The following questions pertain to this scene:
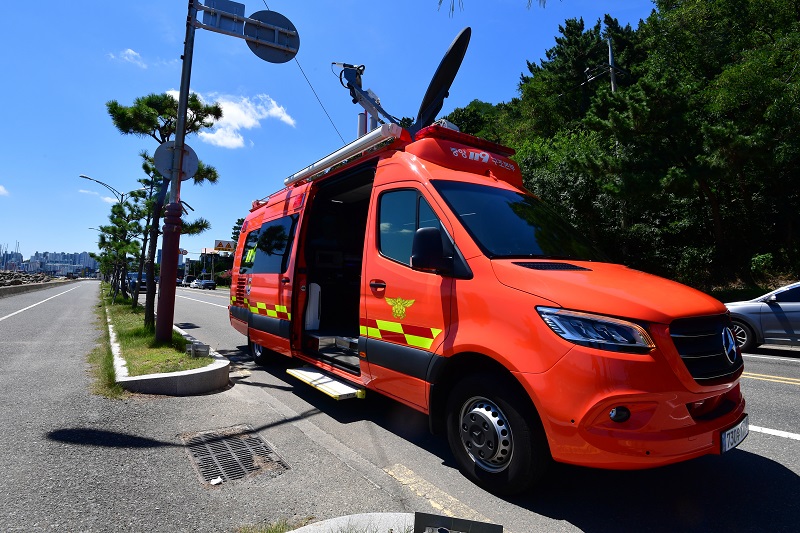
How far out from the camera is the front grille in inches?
98.7

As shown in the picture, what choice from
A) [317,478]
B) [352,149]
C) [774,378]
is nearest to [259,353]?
[352,149]

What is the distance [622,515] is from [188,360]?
5.43 meters

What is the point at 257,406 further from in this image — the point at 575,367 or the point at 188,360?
the point at 575,367

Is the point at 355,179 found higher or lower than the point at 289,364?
higher

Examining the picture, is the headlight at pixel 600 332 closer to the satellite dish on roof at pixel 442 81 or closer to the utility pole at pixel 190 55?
the satellite dish on roof at pixel 442 81

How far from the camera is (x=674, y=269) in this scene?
19.9m

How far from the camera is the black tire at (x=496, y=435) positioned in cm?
269

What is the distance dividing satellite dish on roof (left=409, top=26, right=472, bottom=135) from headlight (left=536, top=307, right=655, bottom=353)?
5.23 meters

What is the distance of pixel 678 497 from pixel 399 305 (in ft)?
7.69

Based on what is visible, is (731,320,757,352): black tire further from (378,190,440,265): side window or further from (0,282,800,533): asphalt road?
(378,190,440,265): side window

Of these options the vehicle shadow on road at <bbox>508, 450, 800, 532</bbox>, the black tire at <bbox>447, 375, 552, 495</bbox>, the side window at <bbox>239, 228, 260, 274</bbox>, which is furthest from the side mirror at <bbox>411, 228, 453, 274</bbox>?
the side window at <bbox>239, 228, 260, 274</bbox>

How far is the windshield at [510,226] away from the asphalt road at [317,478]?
1.65m

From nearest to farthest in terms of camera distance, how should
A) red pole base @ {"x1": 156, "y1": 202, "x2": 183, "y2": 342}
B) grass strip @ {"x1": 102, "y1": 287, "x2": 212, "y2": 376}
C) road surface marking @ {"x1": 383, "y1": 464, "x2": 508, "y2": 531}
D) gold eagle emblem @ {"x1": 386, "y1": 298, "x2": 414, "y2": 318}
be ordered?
1. road surface marking @ {"x1": 383, "y1": 464, "x2": 508, "y2": 531}
2. gold eagle emblem @ {"x1": 386, "y1": 298, "x2": 414, "y2": 318}
3. grass strip @ {"x1": 102, "y1": 287, "x2": 212, "y2": 376}
4. red pole base @ {"x1": 156, "y1": 202, "x2": 183, "y2": 342}

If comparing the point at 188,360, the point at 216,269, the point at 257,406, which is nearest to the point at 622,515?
the point at 257,406
